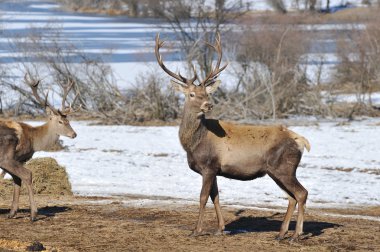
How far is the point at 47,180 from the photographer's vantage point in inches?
682

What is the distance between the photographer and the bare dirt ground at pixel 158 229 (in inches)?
460

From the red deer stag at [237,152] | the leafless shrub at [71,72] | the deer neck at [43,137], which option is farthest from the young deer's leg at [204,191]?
the leafless shrub at [71,72]

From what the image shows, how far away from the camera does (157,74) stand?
34062mm

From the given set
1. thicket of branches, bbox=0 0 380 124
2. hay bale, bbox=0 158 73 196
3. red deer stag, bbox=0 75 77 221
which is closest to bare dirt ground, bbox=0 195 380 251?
red deer stag, bbox=0 75 77 221

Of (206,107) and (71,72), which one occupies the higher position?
(206,107)

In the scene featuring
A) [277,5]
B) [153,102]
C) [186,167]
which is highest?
[186,167]

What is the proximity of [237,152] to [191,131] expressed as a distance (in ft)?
2.48

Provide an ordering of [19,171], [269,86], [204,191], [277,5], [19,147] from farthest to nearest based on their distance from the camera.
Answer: [277,5], [269,86], [19,147], [19,171], [204,191]

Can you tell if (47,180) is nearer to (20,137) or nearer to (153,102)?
(20,137)

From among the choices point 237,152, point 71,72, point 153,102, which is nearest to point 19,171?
point 237,152

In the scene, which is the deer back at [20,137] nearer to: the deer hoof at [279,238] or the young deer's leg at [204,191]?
the young deer's leg at [204,191]

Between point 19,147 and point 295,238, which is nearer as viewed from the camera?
point 295,238

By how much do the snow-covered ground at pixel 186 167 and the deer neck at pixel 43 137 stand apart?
3.87 meters

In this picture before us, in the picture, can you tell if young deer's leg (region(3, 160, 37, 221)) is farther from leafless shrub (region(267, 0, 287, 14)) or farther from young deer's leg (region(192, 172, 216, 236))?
leafless shrub (region(267, 0, 287, 14))
